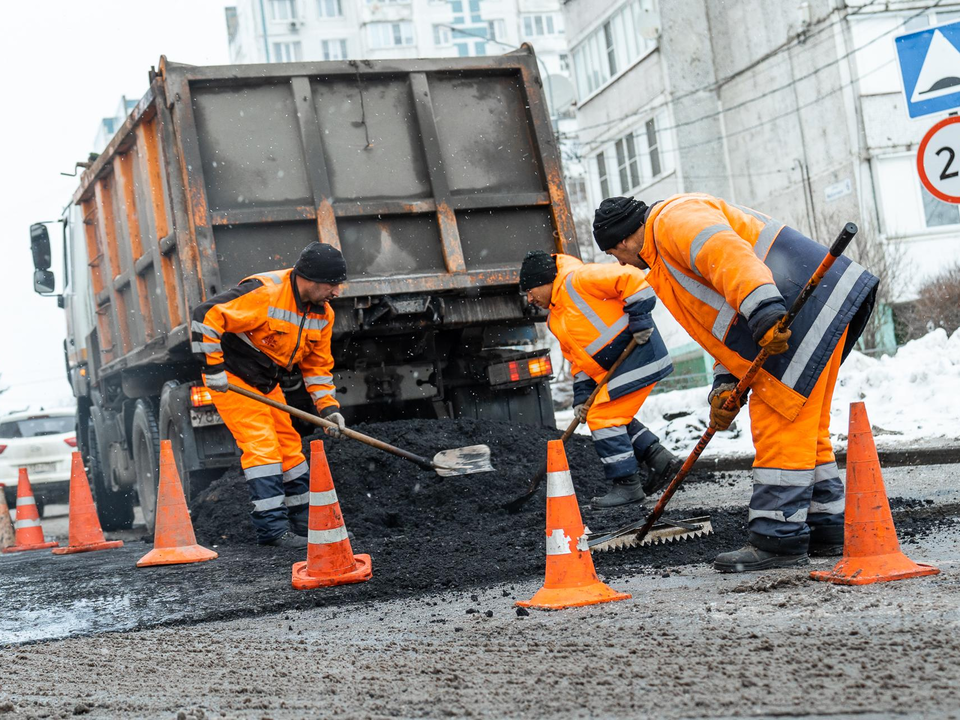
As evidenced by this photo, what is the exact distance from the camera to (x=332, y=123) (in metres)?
7.59

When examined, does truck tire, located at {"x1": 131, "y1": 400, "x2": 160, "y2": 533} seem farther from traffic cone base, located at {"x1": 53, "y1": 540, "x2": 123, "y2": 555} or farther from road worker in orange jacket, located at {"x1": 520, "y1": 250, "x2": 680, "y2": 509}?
road worker in orange jacket, located at {"x1": 520, "y1": 250, "x2": 680, "y2": 509}

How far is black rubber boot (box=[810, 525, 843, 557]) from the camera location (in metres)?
4.70

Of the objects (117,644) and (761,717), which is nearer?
(761,717)

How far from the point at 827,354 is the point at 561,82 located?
23.6 m

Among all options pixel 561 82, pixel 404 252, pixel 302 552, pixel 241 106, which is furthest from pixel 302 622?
pixel 561 82

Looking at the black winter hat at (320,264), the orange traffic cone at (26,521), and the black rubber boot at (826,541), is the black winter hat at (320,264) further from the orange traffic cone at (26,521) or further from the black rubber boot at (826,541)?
the orange traffic cone at (26,521)

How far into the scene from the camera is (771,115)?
21938mm

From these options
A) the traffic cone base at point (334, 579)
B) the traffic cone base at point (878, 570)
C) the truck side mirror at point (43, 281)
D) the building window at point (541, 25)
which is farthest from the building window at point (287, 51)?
the traffic cone base at point (878, 570)

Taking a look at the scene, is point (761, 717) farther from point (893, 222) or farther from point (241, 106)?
point (893, 222)

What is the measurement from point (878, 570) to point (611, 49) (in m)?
22.3

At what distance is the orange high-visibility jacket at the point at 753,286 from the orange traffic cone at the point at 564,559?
0.79 metres

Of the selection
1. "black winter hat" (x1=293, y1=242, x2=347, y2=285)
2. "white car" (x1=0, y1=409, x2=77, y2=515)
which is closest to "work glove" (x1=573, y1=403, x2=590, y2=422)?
"black winter hat" (x1=293, y1=242, x2=347, y2=285)

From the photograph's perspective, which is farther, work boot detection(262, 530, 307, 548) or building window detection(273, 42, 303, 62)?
building window detection(273, 42, 303, 62)

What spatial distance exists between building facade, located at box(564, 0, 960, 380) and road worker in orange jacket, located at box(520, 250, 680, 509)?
9163 mm
